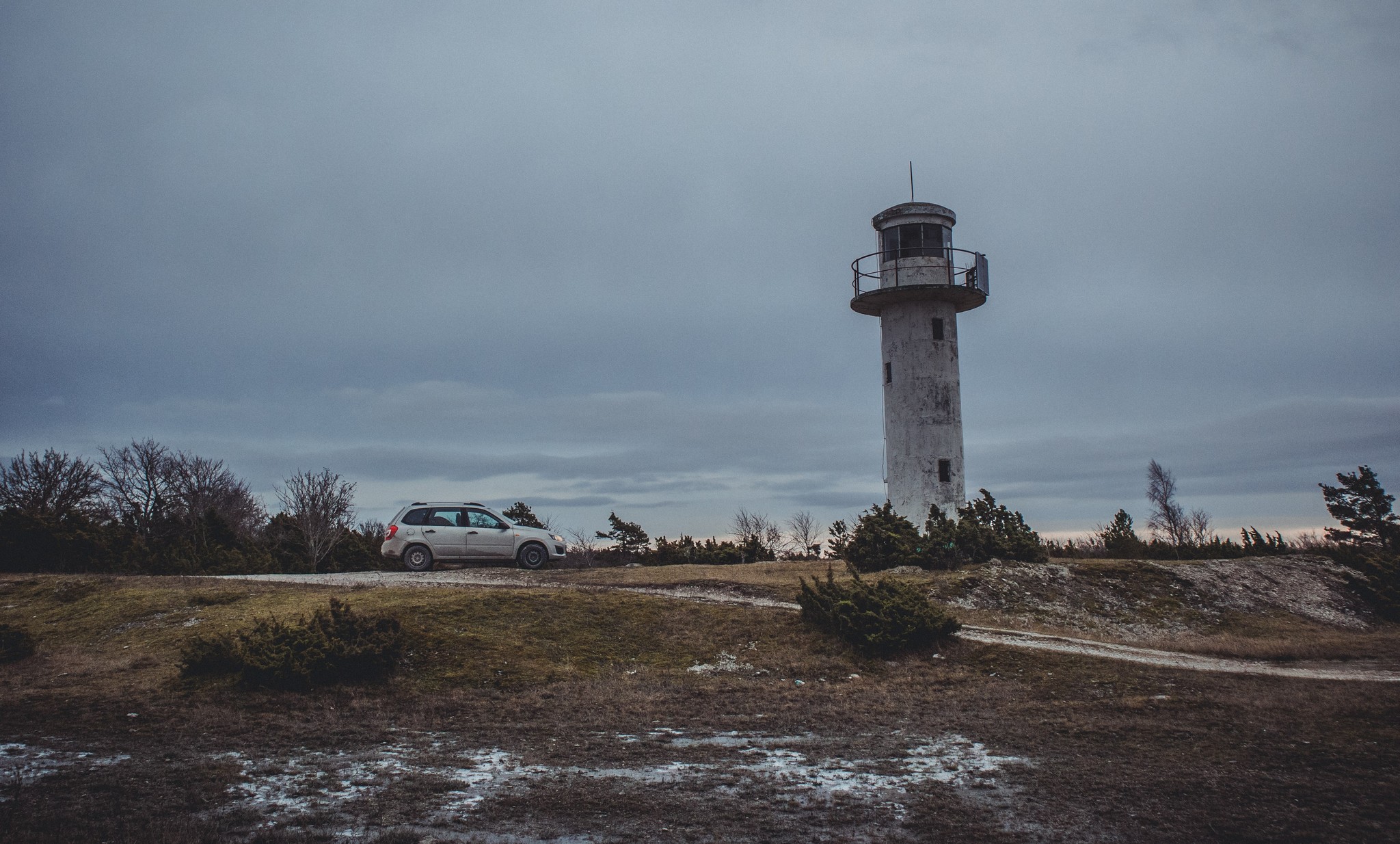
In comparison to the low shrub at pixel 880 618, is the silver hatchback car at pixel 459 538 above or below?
above

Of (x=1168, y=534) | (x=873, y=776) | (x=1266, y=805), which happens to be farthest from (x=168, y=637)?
(x=1168, y=534)

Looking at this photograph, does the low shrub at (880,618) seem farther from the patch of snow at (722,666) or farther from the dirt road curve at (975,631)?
the patch of snow at (722,666)

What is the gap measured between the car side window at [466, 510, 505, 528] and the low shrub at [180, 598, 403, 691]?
8674 mm

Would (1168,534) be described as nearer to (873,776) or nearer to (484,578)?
(484,578)

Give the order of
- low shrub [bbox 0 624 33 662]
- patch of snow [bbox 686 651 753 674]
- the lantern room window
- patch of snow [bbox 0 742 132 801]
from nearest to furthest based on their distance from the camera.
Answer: patch of snow [bbox 0 742 132 801]
low shrub [bbox 0 624 33 662]
patch of snow [bbox 686 651 753 674]
the lantern room window

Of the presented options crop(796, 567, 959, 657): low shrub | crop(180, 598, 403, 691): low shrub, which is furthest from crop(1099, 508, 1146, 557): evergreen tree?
crop(180, 598, 403, 691): low shrub

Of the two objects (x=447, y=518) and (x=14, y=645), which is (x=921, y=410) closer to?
(x=447, y=518)

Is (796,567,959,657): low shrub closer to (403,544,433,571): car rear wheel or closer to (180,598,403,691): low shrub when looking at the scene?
(180,598,403,691): low shrub

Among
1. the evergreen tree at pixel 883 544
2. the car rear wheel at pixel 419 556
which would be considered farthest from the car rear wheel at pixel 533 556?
the evergreen tree at pixel 883 544

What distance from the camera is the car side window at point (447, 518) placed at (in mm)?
21984

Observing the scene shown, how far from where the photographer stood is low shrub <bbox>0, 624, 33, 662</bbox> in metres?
13.7

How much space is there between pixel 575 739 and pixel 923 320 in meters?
19.9

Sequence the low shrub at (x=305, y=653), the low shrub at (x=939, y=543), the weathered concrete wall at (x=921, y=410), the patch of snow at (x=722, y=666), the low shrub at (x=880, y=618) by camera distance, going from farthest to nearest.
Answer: the weathered concrete wall at (x=921, y=410)
the low shrub at (x=939, y=543)
the low shrub at (x=880, y=618)
the patch of snow at (x=722, y=666)
the low shrub at (x=305, y=653)

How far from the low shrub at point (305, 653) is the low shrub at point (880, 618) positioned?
22.8ft
